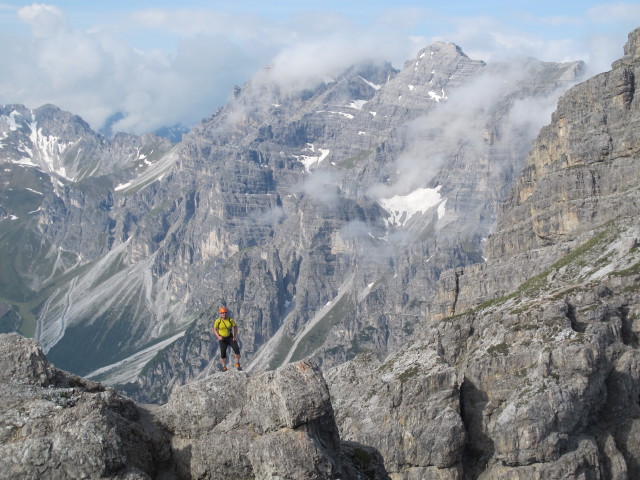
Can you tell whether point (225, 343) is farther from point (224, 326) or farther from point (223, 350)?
point (224, 326)

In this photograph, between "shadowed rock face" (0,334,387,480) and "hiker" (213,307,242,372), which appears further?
"hiker" (213,307,242,372)

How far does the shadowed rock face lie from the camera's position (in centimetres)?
2875

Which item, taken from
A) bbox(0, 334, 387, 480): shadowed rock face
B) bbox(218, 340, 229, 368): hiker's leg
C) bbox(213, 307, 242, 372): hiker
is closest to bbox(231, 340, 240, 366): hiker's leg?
bbox(213, 307, 242, 372): hiker

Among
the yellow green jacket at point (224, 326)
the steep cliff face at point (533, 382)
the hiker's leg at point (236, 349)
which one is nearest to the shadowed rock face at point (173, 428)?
the hiker's leg at point (236, 349)

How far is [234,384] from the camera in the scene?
35.9 meters

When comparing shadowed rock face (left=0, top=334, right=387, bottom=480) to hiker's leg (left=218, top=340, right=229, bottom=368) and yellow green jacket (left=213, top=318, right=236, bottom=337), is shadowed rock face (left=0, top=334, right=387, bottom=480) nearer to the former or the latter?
hiker's leg (left=218, top=340, right=229, bottom=368)

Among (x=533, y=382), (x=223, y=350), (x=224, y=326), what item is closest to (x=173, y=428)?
(x=223, y=350)

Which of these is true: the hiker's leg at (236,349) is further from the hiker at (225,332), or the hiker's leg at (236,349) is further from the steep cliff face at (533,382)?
the steep cliff face at (533,382)

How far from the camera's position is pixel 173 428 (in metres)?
35.1

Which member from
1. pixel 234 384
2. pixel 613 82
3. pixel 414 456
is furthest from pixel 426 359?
pixel 613 82

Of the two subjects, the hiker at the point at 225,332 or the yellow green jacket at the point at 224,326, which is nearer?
the hiker at the point at 225,332

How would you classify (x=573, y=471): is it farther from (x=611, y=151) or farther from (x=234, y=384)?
(x=611, y=151)

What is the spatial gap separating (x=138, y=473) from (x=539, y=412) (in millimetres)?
62414

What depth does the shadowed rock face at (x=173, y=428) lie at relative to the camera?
28750mm
